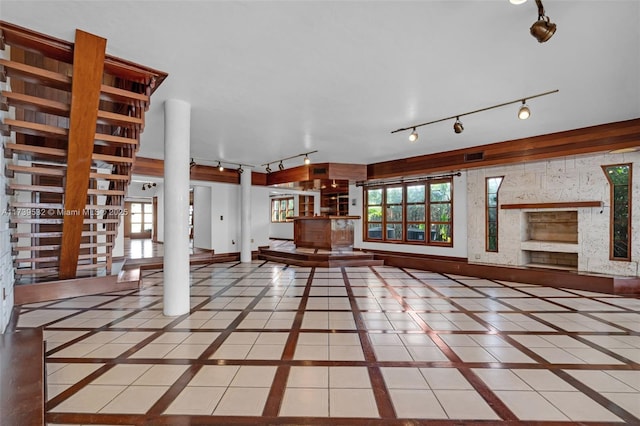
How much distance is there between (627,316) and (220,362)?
518 centimetres

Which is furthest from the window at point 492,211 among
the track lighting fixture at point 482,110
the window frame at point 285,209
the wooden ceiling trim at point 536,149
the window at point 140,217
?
the window at point 140,217

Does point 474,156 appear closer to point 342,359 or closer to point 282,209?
point 342,359

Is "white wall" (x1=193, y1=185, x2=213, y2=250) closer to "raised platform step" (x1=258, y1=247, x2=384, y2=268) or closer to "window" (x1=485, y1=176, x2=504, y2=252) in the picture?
"raised platform step" (x1=258, y1=247, x2=384, y2=268)

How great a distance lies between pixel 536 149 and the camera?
5641 millimetres

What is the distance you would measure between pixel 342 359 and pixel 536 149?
18.2 ft

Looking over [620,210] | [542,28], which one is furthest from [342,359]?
[620,210]

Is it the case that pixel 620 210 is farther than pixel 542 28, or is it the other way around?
pixel 620 210

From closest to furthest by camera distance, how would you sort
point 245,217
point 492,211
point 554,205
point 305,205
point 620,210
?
point 620,210, point 554,205, point 492,211, point 245,217, point 305,205

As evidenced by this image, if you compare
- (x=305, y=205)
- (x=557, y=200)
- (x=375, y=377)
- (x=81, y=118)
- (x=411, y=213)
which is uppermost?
(x=81, y=118)

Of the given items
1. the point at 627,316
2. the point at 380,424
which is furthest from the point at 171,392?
the point at 627,316

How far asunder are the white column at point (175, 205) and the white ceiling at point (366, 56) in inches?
13.0

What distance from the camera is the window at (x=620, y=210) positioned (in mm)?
5164

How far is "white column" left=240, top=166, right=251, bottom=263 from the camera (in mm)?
8781

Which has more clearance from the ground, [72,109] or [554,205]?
[72,109]
